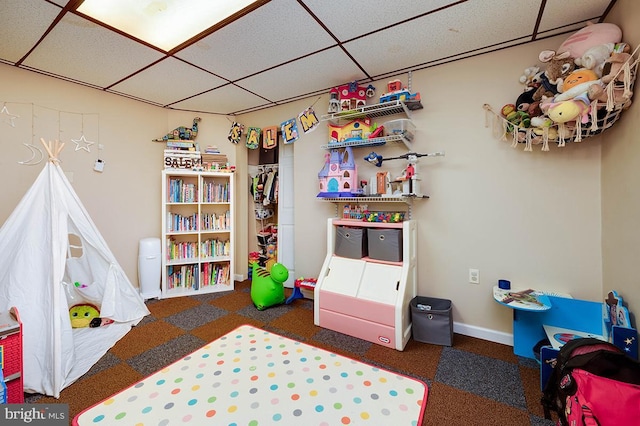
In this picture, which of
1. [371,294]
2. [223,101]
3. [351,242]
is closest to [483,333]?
[371,294]

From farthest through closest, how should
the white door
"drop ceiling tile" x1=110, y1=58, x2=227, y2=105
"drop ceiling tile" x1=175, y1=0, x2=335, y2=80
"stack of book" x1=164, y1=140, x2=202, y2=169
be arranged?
the white door
"stack of book" x1=164, y1=140, x2=202, y2=169
"drop ceiling tile" x1=110, y1=58, x2=227, y2=105
"drop ceiling tile" x1=175, y1=0, x2=335, y2=80

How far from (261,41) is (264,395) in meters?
2.22

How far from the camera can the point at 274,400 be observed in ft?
3.62

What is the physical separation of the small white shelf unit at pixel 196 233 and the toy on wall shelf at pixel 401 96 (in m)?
2.13

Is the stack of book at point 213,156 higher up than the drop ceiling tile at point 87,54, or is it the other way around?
the drop ceiling tile at point 87,54

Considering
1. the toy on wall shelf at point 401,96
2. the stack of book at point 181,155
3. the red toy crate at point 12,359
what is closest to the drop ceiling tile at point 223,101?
the stack of book at point 181,155

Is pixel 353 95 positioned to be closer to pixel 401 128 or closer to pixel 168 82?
pixel 401 128

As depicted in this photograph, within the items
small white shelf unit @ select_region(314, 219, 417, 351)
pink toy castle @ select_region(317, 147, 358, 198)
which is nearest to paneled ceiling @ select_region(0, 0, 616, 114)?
pink toy castle @ select_region(317, 147, 358, 198)

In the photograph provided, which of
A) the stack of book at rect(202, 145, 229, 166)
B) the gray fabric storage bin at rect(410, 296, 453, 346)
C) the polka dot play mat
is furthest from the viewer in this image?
the stack of book at rect(202, 145, 229, 166)

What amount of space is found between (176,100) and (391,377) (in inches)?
139

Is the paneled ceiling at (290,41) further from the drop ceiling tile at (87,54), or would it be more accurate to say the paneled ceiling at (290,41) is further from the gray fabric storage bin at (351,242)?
the gray fabric storage bin at (351,242)

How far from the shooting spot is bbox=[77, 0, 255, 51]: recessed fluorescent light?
65.1 inches

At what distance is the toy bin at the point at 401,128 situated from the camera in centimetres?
231

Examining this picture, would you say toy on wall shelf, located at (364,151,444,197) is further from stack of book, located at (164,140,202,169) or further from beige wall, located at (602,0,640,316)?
stack of book, located at (164,140,202,169)
